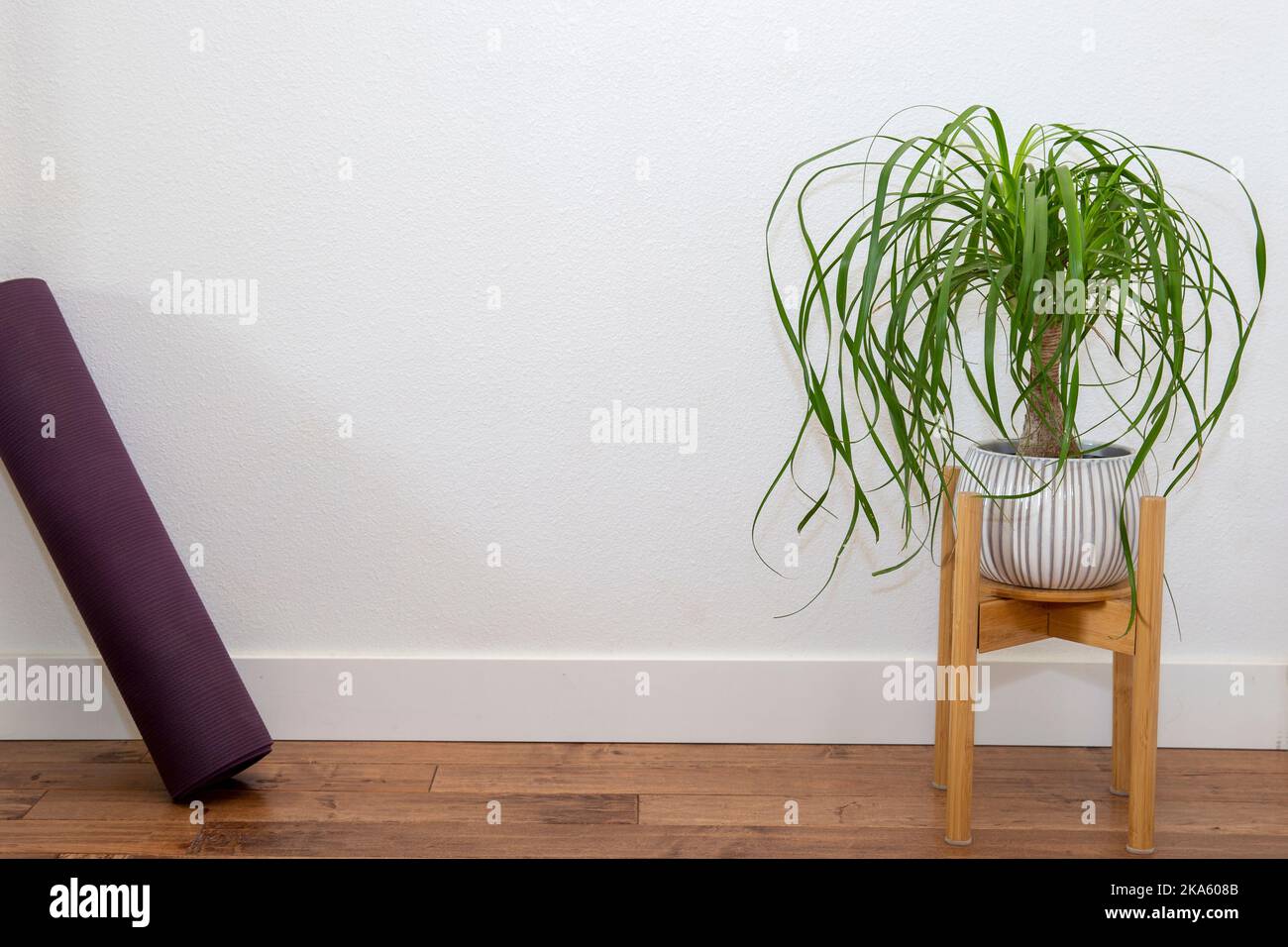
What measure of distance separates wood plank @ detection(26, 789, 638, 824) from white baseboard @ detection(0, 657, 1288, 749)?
0.75 feet

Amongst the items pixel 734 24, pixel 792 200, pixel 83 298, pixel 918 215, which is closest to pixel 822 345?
pixel 792 200

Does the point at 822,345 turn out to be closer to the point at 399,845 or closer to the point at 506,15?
the point at 506,15

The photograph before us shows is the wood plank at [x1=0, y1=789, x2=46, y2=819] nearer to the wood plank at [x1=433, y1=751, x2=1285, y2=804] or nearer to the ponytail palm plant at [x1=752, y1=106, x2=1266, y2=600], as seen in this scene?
the wood plank at [x1=433, y1=751, x2=1285, y2=804]

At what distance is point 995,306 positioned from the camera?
1.52m

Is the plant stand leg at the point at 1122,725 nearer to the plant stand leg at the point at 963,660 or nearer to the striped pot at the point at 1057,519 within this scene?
the striped pot at the point at 1057,519

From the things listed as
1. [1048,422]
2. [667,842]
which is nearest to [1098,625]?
[1048,422]

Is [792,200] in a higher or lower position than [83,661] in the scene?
higher

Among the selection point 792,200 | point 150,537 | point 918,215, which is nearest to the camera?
point 918,215

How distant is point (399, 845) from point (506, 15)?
4.55 feet

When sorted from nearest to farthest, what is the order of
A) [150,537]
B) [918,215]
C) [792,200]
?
[918,215]
[150,537]
[792,200]

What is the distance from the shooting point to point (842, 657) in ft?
6.89

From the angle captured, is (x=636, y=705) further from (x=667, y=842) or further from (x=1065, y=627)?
(x=1065, y=627)

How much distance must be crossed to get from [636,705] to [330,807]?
570 mm
